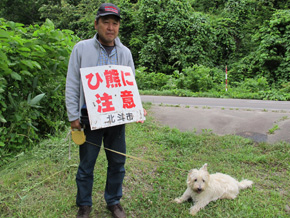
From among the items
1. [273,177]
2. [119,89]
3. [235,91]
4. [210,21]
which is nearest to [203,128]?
[273,177]

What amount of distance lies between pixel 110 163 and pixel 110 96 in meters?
0.75

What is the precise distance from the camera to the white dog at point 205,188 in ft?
8.96

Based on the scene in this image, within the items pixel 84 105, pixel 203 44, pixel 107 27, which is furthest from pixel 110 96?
pixel 203 44

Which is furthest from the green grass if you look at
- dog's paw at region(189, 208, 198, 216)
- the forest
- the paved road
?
the forest

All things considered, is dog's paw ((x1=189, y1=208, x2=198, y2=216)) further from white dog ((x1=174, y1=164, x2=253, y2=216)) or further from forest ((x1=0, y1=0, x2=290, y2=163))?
forest ((x1=0, y1=0, x2=290, y2=163))

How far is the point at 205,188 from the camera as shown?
281 cm

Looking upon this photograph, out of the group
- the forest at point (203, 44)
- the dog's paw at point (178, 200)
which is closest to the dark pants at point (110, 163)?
the dog's paw at point (178, 200)

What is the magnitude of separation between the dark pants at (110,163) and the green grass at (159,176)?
31 cm

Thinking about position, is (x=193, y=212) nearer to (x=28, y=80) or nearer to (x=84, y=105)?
(x=84, y=105)

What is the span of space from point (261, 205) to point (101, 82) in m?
2.42

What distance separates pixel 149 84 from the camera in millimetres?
12820

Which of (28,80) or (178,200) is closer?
(178,200)

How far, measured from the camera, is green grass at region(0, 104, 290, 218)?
8.96 feet

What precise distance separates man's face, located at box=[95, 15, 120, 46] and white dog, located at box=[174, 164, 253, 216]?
71.2 inches
